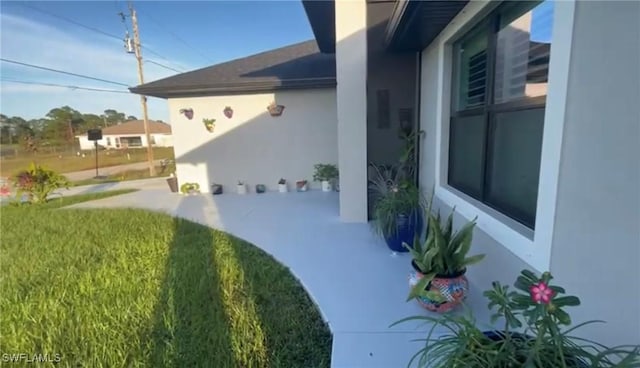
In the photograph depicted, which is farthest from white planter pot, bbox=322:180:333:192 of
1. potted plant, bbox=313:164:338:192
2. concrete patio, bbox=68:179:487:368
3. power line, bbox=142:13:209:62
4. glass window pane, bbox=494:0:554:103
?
power line, bbox=142:13:209:62

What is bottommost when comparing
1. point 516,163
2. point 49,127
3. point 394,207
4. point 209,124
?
point 394,207

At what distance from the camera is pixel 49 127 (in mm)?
26781

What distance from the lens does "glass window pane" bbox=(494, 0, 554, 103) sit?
1740 mm

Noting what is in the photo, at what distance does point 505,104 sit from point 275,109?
5.73 metres

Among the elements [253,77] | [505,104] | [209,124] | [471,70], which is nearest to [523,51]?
[505,104]

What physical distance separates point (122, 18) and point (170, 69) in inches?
173

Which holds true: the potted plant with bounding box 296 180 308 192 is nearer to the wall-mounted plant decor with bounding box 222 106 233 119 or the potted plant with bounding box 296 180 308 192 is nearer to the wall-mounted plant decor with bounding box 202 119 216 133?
the wall-mounted plant decor with bounding box 222 106 233 119

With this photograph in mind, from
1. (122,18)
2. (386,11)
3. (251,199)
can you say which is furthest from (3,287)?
(122,18)

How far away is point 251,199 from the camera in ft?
21.9

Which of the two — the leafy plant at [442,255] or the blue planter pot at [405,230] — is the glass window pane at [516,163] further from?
the blue planter pot at [405,230]

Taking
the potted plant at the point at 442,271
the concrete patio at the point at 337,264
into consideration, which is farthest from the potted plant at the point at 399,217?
the potted plant at the point at 442,271

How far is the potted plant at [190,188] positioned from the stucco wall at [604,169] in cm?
763

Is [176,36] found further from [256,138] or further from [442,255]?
[442,255]

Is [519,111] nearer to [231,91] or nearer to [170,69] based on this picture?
[231,91]
